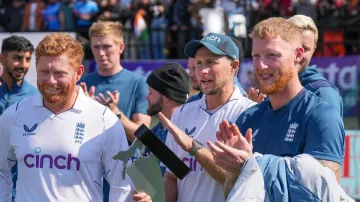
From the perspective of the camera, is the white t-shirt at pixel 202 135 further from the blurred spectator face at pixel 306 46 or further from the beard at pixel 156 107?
the beard at pixel 156 107

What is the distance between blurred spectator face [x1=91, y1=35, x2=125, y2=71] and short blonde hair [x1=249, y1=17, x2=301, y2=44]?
12.6 ft

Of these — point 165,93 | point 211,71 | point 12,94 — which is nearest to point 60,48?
point 211,71

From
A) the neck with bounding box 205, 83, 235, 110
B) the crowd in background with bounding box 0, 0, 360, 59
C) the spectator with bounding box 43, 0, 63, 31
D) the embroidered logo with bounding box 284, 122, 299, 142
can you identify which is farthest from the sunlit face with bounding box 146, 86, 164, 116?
the spectator with bounding box 43, 0, 63, 31

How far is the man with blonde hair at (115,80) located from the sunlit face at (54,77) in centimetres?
238

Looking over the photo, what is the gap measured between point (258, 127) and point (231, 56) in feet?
3.43

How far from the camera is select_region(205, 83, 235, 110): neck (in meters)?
5.77

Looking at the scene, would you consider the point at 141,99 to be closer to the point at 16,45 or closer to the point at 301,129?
the point at 16,45

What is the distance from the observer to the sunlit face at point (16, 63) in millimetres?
8250

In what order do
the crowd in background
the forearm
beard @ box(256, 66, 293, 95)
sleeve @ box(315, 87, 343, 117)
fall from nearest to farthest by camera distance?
beard @ box(256, 66, 293, 95)
the forearm
sleeve @ box(315, 87, 343, 117)
the crowd in background

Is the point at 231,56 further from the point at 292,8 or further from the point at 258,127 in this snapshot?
the point at 292,8

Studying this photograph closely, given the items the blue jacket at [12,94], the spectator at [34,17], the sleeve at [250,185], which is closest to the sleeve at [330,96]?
the sleeve at [250,185]

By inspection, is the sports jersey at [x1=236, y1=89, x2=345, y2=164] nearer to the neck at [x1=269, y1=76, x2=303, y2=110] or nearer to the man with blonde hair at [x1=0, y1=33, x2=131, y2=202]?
the neck at [x1=269, y1=76, x2=303, y2=110]

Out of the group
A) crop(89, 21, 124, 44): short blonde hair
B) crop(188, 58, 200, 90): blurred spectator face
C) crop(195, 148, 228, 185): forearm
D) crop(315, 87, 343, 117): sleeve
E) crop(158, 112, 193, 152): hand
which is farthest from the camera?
crop(89, 21, 124, 44): short blonde hair

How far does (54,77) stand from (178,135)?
3.34 feet
